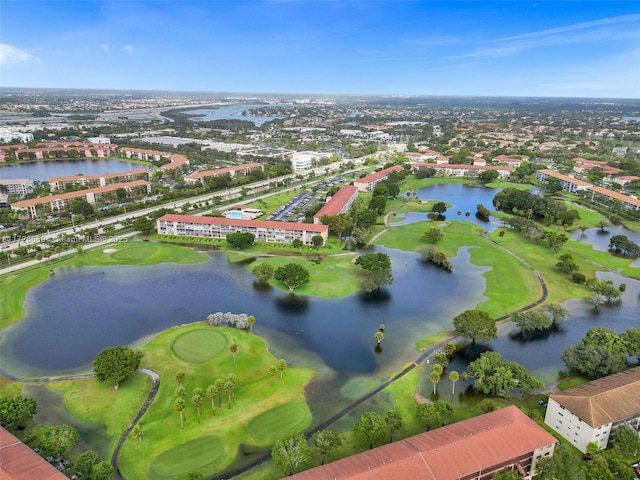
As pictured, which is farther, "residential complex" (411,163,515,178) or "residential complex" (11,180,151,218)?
"residential complex" (411,163,515,178)

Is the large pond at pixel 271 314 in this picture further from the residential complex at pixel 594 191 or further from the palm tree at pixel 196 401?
the residential complex at pixel 594 191

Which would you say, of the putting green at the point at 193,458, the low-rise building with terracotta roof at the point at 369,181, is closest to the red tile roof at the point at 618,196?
the low-rise building with terracotta roof at the point at 369,181

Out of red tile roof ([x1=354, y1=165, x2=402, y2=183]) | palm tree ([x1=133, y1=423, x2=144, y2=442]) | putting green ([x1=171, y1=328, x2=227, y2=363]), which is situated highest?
red tile roof ([x1=354, y1=165, x2=402, y2=183])

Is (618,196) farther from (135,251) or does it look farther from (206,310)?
(135,251)

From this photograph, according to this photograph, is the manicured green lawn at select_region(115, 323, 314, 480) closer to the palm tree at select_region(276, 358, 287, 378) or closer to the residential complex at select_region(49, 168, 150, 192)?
the palm tree at select_region(276, 358, 287, 378)

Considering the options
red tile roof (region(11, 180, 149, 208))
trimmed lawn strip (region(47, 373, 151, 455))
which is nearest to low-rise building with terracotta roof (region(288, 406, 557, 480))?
trimmed lawn strip (region(47, 373, 151, 455))

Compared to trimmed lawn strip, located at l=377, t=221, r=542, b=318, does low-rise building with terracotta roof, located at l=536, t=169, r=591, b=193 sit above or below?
above
